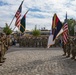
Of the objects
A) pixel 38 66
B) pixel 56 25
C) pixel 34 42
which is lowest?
pixel 34 42

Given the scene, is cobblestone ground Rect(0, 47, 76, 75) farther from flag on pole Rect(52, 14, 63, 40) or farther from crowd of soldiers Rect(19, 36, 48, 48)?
crowd of soldiers Rect(19, 36, 48, 48)

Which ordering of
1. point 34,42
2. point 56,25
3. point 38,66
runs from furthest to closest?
point 34,42 < point 56,25 < point 38,66

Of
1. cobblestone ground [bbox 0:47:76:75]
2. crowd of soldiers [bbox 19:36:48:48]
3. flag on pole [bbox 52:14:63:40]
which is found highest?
flag on pole [bbox 52:14:63:40]

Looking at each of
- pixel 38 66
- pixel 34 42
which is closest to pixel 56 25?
pixel 38 66

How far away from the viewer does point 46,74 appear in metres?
10.6

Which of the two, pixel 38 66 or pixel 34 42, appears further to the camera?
pixel 34 42

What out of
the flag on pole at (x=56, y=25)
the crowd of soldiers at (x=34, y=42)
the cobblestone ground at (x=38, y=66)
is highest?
the flag on pole at (x=56, y=25)

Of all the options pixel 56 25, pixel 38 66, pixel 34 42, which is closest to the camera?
pixel 38 66

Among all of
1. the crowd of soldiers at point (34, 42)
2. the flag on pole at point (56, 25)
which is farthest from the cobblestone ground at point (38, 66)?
the crowd of soldiers at point (34, 42)

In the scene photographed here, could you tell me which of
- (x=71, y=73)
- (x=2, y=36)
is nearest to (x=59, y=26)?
(x=2, y=36)

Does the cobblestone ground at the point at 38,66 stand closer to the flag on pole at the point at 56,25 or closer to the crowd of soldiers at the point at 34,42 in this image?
the flag on pole at the point at 56,25

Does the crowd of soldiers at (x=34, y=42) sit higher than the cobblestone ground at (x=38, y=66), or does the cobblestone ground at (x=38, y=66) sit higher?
the cobblestone ground at (x=38, y=66)

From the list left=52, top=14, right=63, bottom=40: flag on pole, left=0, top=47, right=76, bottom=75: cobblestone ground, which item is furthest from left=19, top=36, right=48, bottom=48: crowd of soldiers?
left=0, top=47, right=76, bottom=75: cobblestone ground

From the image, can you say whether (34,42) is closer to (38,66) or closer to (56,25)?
(56,25)
